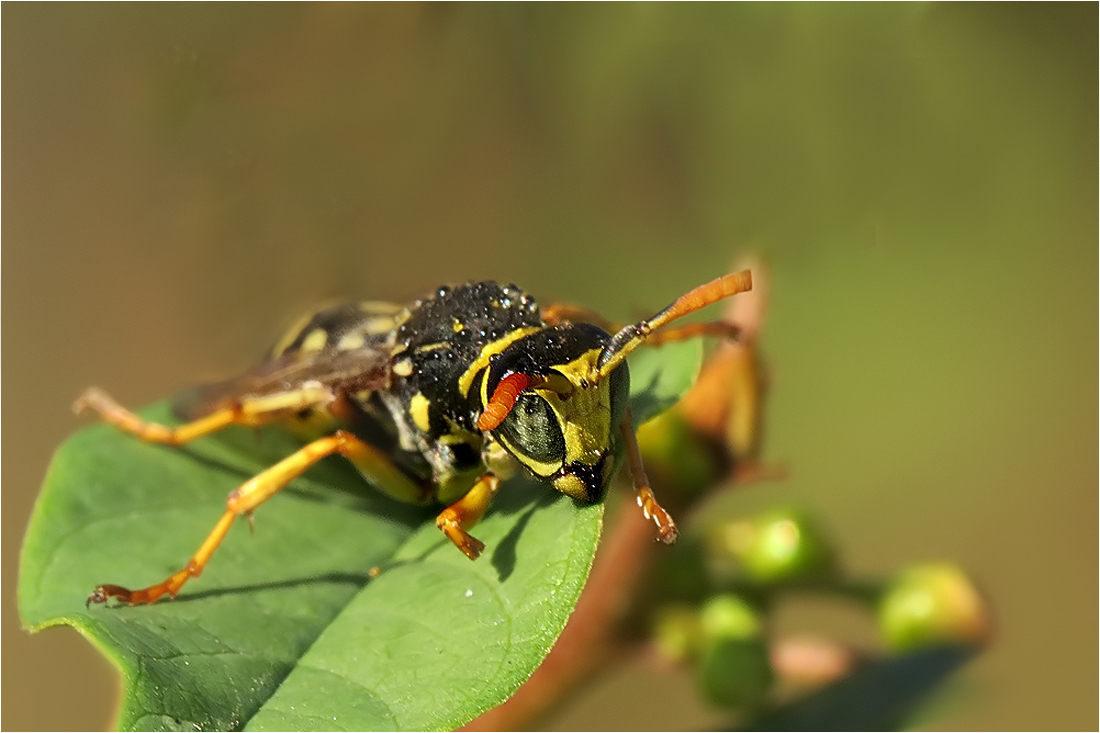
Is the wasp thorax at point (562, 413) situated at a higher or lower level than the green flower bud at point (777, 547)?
higher

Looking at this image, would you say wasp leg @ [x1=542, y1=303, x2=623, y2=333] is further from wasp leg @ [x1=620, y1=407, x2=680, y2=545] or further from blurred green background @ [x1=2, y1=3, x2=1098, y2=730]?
blurred green background @ [x1=2, y1=3, x2=1098, y2=730]

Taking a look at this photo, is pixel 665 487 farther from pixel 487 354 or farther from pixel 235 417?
pixel 235 417

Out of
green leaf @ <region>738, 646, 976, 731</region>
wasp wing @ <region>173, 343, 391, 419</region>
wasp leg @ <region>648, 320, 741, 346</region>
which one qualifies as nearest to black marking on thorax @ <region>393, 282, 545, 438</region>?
wasp wing @ <region>173, 343, 391, 419</region>

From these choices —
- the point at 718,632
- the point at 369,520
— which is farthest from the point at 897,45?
the point at 369,520

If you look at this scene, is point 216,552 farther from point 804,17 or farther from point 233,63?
point 804,17

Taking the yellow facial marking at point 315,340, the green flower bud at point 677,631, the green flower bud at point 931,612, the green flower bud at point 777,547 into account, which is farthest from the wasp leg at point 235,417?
the green flower bud at point 931,612

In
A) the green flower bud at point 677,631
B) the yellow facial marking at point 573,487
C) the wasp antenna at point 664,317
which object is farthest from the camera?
the green flower bud at point 677,631

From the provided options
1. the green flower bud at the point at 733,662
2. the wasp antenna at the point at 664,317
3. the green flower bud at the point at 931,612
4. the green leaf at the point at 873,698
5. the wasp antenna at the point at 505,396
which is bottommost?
the green leaf at the point at 873,698

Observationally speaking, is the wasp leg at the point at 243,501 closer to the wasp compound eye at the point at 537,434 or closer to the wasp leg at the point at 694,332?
the wasp compound eye at the point at 537,434
